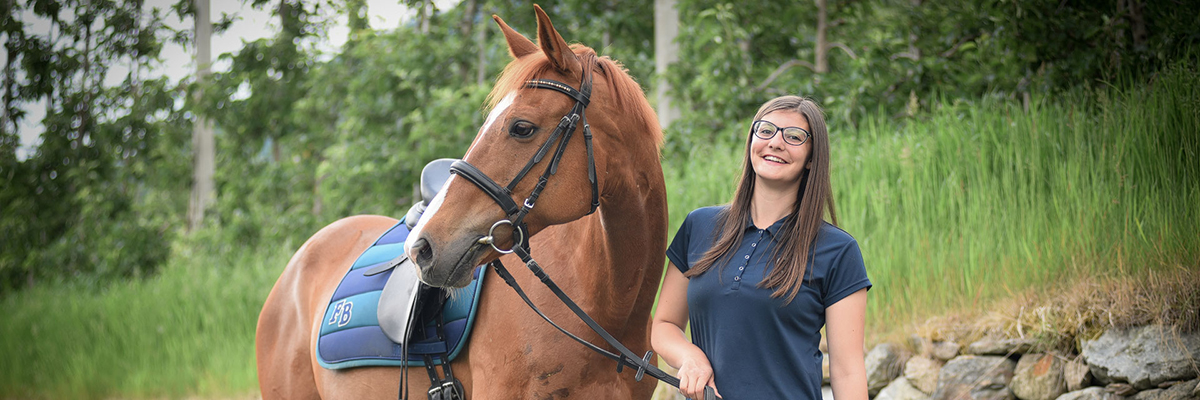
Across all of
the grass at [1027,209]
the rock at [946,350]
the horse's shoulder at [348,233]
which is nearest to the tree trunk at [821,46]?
the grass at [1027,209]

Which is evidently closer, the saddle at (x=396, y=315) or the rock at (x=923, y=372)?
the saddle at (x=396, y=315)

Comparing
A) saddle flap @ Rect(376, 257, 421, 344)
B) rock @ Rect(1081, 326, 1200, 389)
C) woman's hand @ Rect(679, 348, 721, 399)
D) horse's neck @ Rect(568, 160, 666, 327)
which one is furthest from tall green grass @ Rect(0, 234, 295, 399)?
rock @ Rect(1081, 326, 1200, 389)

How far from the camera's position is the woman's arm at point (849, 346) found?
1.58 meters

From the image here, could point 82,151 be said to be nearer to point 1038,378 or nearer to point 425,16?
point 425,16

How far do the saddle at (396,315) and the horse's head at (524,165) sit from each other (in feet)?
1.49

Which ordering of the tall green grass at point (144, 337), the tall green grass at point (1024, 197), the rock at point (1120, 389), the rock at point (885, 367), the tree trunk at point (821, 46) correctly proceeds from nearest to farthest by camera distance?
the rock at point (1120, 389) → the tall green grass at point (1024, 197) → the rock at point (885, 367) → the tree trunk at point (821, 46) → the tall green grass at point (144, 337)

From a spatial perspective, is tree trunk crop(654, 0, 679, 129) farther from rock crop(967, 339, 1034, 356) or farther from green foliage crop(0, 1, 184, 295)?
green foliage crop(0, 1, 184, 295)

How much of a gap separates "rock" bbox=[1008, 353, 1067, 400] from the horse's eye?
2420mm

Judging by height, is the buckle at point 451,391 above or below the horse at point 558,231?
below

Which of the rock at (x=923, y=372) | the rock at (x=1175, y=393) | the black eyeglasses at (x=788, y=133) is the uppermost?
the black eyeglasses at (x=788, y=133)

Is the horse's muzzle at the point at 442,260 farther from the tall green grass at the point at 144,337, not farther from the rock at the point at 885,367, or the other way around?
the tall green grass at the point at 144,337

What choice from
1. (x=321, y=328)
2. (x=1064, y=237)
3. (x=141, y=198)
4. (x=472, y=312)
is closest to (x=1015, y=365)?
(x=1064, y=237)

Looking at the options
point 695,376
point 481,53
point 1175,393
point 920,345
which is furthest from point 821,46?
point 695,376

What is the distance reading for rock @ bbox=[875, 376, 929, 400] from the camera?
3236 millimetres
